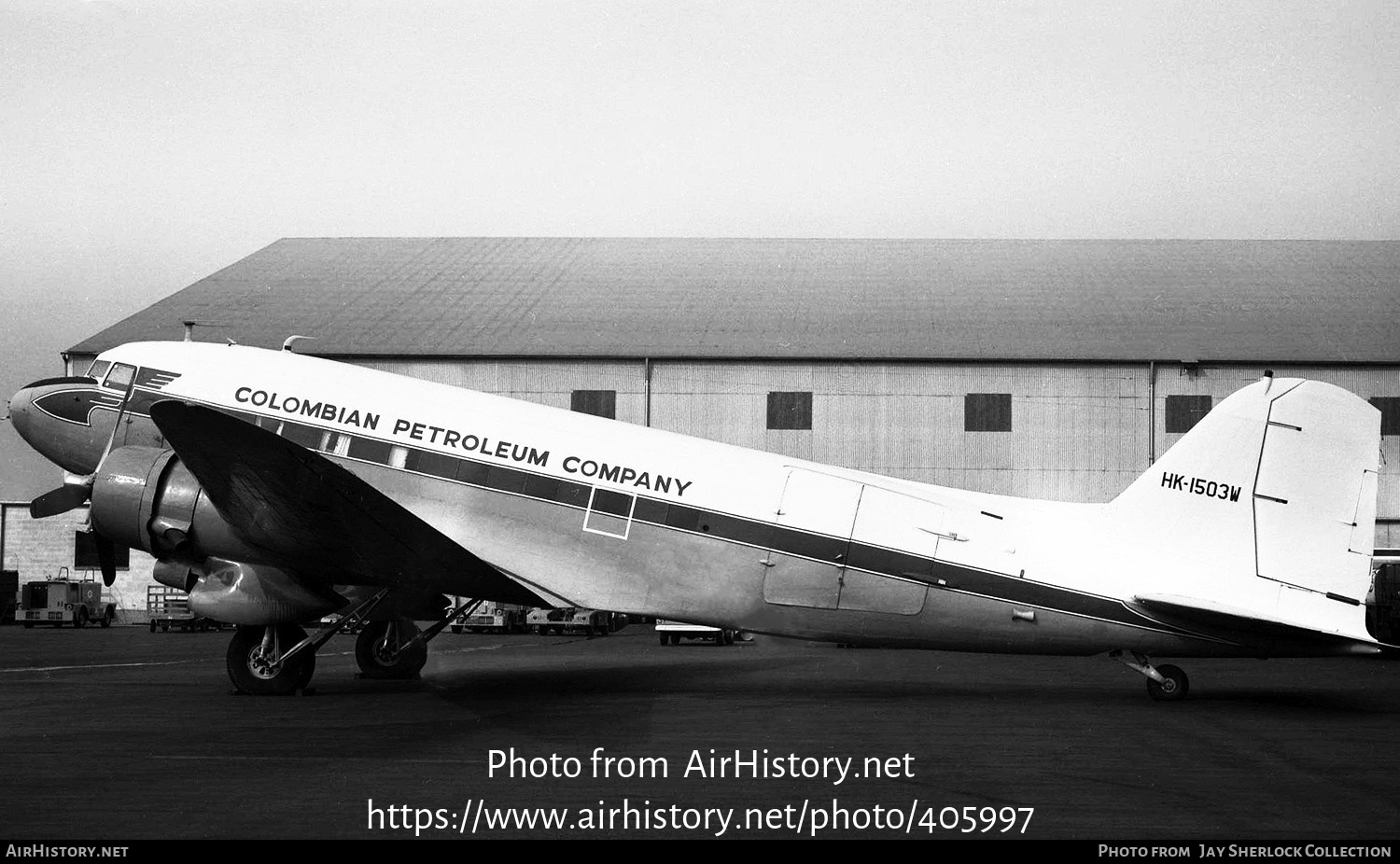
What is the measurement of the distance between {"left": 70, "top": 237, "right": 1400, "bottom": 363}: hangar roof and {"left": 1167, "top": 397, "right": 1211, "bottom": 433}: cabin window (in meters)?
1.34

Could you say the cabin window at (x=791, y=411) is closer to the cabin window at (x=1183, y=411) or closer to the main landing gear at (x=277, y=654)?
the cabin window at (x=1183, y=411)

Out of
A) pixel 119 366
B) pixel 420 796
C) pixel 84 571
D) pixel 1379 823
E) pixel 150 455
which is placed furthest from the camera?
pixel 84 571

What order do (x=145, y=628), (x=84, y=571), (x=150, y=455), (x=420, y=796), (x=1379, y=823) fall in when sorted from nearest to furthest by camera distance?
1. (x=1379, y=823)
2. (x=420, y=796)
3. (x=150, y=455)
4. (x=145, y=628)
5. (x=84, y=571)

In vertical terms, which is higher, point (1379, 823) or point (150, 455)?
point (150, 455)

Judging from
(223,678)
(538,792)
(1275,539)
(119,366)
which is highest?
(119,366)

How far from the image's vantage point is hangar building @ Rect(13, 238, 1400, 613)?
36.9 metres

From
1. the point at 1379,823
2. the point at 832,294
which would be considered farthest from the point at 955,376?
the point at 1379,823

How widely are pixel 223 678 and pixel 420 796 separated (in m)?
10.6

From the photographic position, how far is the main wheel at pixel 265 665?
15.5 metres

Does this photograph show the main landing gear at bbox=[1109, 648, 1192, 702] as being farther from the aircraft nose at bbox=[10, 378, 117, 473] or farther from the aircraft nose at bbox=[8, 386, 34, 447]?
the aircraft nose at bbox=[8, 386, 34, 447]

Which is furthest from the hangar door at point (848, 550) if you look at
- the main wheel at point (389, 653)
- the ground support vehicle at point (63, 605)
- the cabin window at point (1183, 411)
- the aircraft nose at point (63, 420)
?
the ground support vehicle at point (63, 605)

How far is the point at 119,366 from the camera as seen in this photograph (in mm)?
17281

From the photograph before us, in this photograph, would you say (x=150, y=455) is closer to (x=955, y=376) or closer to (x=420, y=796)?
(x=420, y=796)

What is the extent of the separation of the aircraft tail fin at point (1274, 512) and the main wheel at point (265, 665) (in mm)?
10239
